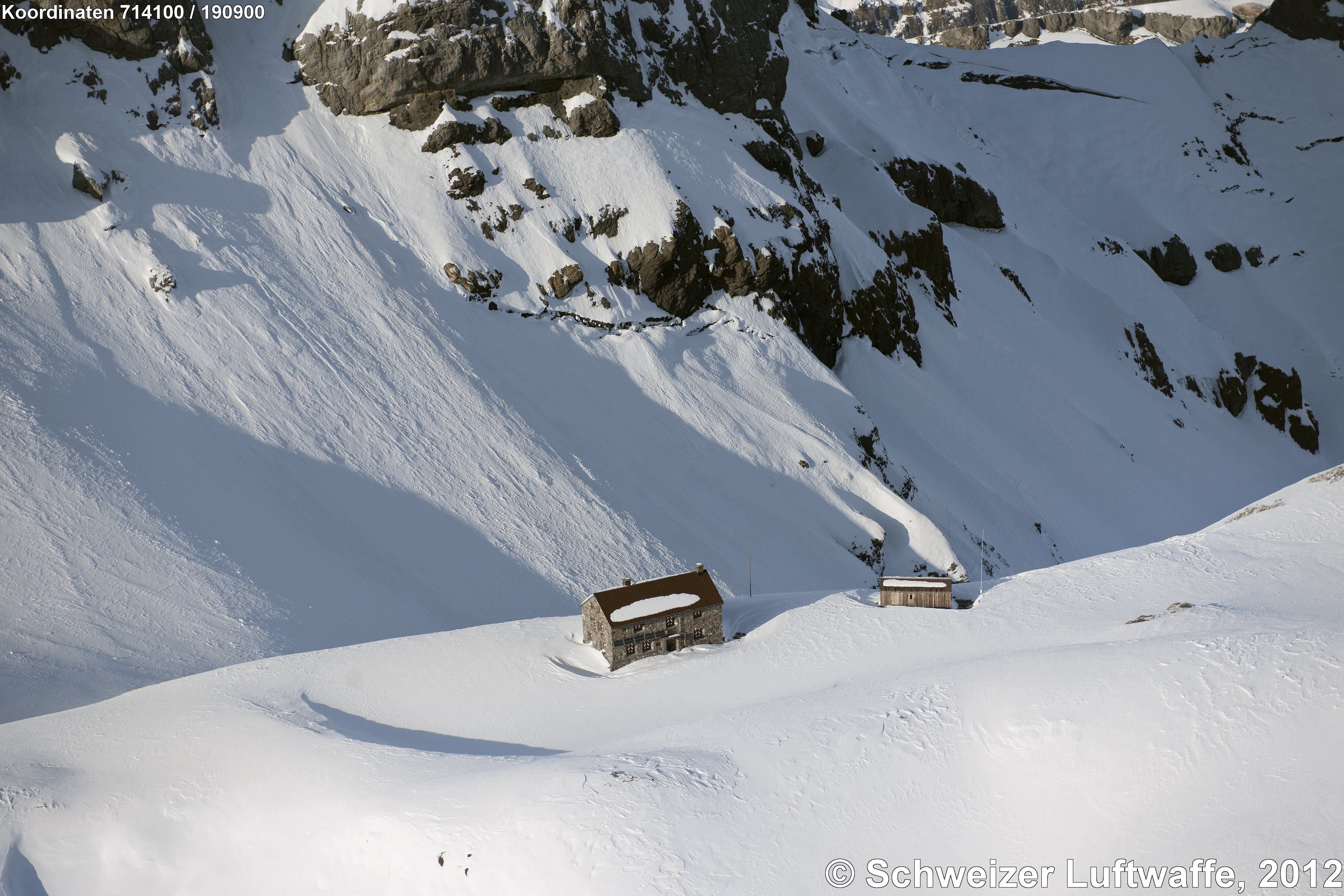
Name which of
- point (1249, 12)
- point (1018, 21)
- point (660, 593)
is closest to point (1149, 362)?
point (660, 593)

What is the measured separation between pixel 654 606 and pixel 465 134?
32518 mm

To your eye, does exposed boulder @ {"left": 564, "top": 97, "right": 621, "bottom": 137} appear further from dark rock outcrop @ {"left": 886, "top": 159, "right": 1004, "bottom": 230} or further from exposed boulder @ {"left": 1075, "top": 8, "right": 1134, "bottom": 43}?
exposed boulder @ {"left": 1075, "top": 8, "right": 1134, "bottom": 43}

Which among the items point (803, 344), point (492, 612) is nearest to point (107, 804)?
point (492, 612)

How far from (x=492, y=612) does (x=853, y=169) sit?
44189mm

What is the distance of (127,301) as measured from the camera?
42.4 m

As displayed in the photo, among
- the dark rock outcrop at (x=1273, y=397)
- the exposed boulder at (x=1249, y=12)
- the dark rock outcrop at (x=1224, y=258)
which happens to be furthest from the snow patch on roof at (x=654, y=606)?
the exposed boulder at (x=1249, y=12)

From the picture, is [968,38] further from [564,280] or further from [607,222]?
[564,280]

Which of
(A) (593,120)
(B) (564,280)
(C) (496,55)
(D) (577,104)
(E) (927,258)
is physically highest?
(C) (496,55)

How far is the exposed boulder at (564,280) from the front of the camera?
4897 cm

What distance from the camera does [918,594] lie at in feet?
101

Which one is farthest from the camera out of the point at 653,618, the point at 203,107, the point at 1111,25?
the point at 1111,25

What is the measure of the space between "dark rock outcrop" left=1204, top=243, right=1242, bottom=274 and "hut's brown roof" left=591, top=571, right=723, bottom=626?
239ft

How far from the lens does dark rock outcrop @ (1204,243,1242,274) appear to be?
83.1 meters

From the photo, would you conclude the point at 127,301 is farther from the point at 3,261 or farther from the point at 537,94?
the point at 537,94
